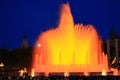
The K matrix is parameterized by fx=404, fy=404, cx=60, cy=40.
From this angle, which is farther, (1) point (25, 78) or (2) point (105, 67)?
(2) point (105, 67)

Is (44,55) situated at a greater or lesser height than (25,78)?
greater

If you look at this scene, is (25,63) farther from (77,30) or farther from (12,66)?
(77,30)

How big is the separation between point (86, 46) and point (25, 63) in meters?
44.0

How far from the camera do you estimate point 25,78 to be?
36281mm

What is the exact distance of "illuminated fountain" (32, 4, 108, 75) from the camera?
45322mm

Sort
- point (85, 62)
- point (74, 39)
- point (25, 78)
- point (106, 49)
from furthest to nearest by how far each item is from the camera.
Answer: point (106, 49), point (74, 39), point (85, 62), point (25, 78)

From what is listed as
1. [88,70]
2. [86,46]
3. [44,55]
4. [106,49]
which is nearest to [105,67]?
[88,70]

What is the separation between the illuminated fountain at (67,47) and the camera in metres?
45.3

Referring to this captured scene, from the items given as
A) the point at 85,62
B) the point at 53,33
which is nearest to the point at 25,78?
the point at 85,62

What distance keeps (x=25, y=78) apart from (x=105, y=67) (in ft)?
33.7

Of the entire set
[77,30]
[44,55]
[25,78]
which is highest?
[77,30]

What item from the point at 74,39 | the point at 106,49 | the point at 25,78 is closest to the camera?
the point at 25,78

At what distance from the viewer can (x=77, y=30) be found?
1998 inches

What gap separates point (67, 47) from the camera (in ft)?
158
